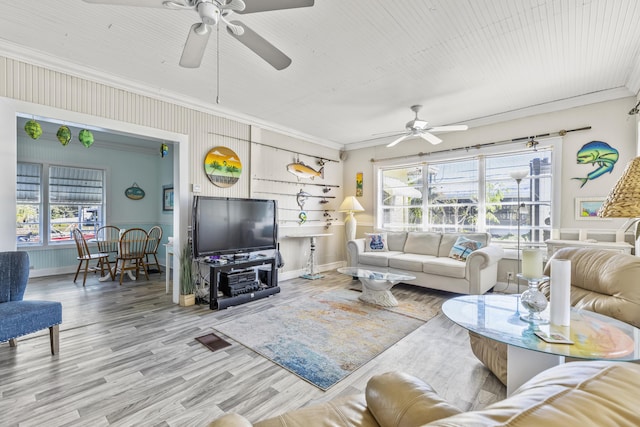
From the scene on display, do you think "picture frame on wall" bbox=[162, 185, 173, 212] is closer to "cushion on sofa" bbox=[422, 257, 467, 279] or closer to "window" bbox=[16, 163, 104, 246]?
"window" bbox=[16, 163, 104, 246]

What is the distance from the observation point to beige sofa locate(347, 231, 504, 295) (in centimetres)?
377

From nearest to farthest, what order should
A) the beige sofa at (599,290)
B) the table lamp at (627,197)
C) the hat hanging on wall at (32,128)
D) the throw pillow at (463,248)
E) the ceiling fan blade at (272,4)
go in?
the table lamp at (627,197), the ceiling fan blade at (272,4), the beige sofa at (599,290), the hat hanging on wall at (32,128), the throw pillow at (463,248)

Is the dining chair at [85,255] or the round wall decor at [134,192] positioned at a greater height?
the round wall decor at [134,192]

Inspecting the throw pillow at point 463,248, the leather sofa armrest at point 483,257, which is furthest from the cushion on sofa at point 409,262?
the leather sofa armrest at point 483,257

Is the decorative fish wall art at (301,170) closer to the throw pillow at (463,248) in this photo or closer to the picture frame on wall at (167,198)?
the throw pillow at (463,248)

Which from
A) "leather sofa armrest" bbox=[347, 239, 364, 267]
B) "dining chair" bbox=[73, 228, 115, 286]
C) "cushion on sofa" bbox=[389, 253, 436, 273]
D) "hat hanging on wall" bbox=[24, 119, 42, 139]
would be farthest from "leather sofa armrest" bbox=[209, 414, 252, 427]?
"dining chair" bbox=[73, 228, 115, 286]

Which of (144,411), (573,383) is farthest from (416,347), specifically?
(573,383)

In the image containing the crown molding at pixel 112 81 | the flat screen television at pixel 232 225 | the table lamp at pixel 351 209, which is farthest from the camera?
the table lamp at pixel 351 209

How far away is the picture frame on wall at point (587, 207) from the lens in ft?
11.9

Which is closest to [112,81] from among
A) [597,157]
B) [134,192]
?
[134,192]

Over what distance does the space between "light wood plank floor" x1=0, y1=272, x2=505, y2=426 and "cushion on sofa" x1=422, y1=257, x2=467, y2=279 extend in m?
0.87

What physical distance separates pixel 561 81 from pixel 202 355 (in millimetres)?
4698

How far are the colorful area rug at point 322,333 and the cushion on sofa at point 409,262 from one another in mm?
1004

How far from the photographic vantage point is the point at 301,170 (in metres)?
5.32
